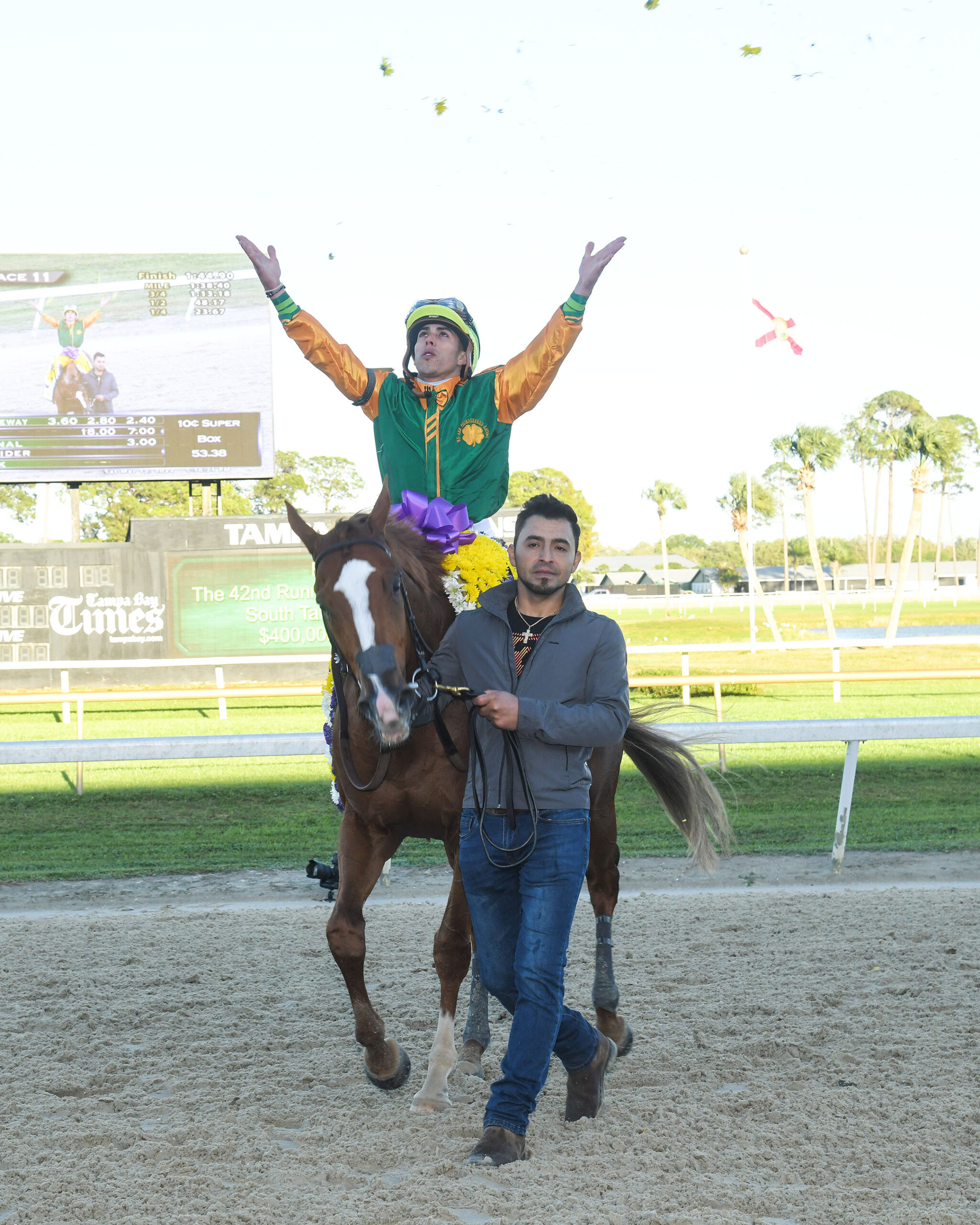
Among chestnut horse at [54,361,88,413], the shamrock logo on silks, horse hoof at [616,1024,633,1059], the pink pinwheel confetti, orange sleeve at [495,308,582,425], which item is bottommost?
horse hoof at [616,1024,633,1059]

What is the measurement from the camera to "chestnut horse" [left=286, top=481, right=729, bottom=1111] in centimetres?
309

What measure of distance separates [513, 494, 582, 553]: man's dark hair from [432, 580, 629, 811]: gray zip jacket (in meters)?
0.19

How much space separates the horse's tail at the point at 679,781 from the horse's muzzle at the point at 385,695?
2.09 m

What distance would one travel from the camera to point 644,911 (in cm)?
599

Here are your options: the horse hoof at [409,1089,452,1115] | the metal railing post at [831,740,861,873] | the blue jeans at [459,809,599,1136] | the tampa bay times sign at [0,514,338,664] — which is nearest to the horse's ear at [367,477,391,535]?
the blue jeans at [459,809,599,1136]

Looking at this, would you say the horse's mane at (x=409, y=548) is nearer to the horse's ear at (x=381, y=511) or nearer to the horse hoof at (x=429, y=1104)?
the horse's ear at (x=381, y=511)

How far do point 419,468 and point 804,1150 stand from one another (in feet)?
8.12

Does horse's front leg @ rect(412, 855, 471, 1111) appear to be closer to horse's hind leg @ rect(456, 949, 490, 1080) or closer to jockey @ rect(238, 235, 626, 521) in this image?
horse's hind leg @ rect(456, 949, 490, 1080)

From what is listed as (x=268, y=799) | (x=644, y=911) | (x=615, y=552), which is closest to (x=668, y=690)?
(x=268, y=799)

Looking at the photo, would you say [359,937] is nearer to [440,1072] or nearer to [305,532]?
[440,1072]

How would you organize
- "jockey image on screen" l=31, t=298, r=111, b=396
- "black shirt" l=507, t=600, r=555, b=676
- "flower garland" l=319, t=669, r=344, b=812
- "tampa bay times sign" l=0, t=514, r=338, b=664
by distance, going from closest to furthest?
1. "black shirt" l=507, t=600, r=555, b=676
2. "flower garland" l=319, t=669, r=344, b=812
3. "tampa bay times sign" l=0, t=514, r=338, b=664
4. "jockey image on screen" l=31, t=298, r=111, b=396

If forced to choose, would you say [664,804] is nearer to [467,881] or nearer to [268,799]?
[467,881]

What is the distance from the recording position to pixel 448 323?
166 inches

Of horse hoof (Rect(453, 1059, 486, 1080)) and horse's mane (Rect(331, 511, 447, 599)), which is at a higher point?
horse's mane (Rect(331, 511, 447, 599))
